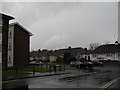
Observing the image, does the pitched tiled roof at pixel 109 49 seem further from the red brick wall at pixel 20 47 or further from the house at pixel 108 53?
the red brick wall at pixel 20 47

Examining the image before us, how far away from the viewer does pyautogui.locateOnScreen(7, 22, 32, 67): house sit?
37188 mm

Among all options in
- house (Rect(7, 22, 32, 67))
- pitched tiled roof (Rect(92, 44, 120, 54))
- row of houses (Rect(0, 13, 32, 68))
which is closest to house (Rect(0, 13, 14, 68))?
row of houses (Rect(0, 13, 32, 68))

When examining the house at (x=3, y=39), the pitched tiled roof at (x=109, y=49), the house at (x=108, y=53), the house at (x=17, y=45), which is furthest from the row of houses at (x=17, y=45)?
the pitched tiled roof at (x=109, y=49)

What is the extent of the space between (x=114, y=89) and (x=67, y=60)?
50.5 metres

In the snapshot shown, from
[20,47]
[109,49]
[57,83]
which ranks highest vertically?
[20,47]

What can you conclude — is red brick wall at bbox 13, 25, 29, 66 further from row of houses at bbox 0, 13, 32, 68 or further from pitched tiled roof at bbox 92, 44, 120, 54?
pitched tiled roof at bbox 92, 44, 120, 54

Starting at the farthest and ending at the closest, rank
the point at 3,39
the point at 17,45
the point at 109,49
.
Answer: the point at 109,49, the point at 17,45, the point at 3,39

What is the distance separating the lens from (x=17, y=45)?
38281 mm

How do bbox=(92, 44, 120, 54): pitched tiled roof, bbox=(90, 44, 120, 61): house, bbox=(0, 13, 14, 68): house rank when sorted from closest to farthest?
bbox=(0, 13, 14, 68): house, bbox=(90, 44, 120, 61): house, bbox=(92, 44, 120, 54): pitched tiled roof

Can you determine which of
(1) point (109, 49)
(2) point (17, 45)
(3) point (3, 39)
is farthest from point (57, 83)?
(1) point (109, 49)

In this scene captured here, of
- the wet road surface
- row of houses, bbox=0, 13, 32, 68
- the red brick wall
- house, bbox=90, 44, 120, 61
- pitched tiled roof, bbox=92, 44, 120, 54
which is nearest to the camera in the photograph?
the wet road surface

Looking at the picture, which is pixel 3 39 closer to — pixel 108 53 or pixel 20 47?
pixel 20 47

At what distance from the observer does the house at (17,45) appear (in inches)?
1464

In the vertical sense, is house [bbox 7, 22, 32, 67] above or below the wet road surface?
above
